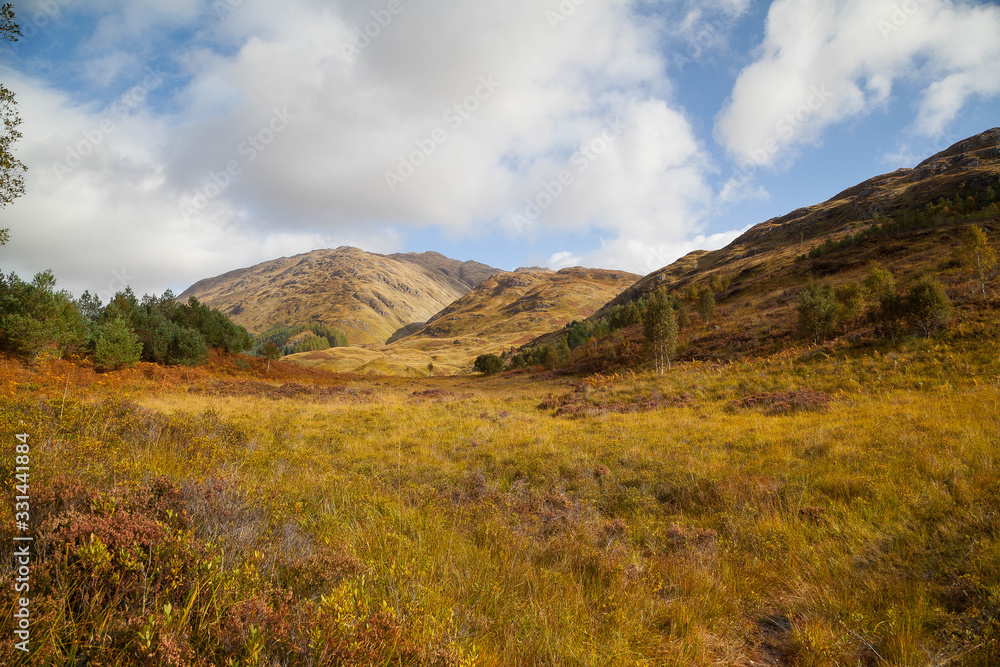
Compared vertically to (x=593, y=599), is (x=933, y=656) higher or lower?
lower

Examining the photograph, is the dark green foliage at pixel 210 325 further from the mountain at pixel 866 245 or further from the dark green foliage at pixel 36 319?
the mountain at pixel 866 245

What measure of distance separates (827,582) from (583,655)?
2957mm

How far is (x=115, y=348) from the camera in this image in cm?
2038

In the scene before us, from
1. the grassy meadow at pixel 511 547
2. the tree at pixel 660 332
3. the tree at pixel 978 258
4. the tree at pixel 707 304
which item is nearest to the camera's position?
the grassy meadow at pixel 511 547

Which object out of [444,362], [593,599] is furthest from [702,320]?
[444,362]

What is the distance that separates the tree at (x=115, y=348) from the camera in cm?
1988

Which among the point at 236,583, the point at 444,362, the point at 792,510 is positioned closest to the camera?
the point at 236,583

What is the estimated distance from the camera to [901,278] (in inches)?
1323

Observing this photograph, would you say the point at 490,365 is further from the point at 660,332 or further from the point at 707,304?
the point at 660,332

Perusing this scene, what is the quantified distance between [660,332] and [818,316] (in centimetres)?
1048

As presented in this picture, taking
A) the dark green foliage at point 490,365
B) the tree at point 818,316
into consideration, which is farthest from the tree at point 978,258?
the dark green foliage at point 490,365

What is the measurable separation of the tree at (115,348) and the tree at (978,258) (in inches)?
1982

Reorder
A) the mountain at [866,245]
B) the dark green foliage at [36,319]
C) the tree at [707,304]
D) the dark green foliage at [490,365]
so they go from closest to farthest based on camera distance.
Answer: the dark green foliage at [36,319] < the mountain at [866,245] < the tree at [707,304] < the dark green foliage at [490,365]

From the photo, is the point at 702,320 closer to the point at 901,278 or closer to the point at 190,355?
the point at 901,278
